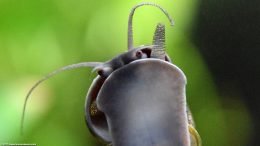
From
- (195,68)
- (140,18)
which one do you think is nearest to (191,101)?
(195,68)

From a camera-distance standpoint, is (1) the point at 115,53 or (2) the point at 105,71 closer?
(2) the point at 105,71

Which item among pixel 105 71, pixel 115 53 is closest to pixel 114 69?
pixel 105 71

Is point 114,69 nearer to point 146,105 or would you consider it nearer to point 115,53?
point 146,105

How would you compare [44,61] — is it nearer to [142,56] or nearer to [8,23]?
[8,23]

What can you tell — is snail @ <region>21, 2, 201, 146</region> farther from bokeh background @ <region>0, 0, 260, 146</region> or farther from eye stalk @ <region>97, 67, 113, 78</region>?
bokeh background @ <region>0, 0, 260, 146</region>

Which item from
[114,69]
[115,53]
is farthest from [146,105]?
[115,53]

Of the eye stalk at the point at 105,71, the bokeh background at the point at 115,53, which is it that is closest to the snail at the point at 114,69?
the eye stalk at the point at 105,71

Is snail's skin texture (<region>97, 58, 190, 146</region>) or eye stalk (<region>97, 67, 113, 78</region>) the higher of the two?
eye stalk (<region>97, 67, 113, 78</region>)

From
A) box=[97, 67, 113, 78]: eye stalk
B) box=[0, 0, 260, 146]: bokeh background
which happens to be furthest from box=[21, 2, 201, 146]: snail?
box=[0, 0, 260, 146]: bokeh background

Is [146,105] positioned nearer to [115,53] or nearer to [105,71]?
[105,71]
